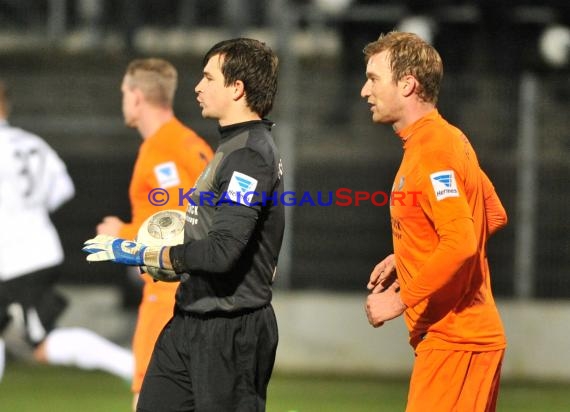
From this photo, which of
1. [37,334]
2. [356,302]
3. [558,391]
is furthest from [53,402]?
[558,391]

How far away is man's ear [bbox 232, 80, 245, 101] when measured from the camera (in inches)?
174

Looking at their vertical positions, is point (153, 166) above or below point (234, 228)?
above

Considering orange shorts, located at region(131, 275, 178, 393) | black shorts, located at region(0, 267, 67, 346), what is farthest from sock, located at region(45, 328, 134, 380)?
orange shorts, located at region(131, 275, 178, 393)

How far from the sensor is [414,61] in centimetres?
448

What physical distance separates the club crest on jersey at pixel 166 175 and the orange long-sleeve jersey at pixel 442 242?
79.8 inches

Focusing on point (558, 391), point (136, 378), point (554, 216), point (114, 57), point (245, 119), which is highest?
point (114, 57)

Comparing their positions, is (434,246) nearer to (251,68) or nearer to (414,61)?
(414,61)

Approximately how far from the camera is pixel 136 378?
6.38 m

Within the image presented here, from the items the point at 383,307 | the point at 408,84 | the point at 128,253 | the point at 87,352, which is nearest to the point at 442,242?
the point at 383,307

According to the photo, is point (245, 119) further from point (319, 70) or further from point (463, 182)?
point (319, 70)

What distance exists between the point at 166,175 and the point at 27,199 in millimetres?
2847

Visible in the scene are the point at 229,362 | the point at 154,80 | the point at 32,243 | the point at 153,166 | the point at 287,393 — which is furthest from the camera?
the point at 287,393

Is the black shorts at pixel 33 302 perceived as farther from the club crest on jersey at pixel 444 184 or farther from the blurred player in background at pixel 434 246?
the club crest on jersey at pixel 444 184

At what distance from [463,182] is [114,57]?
8347 mm
